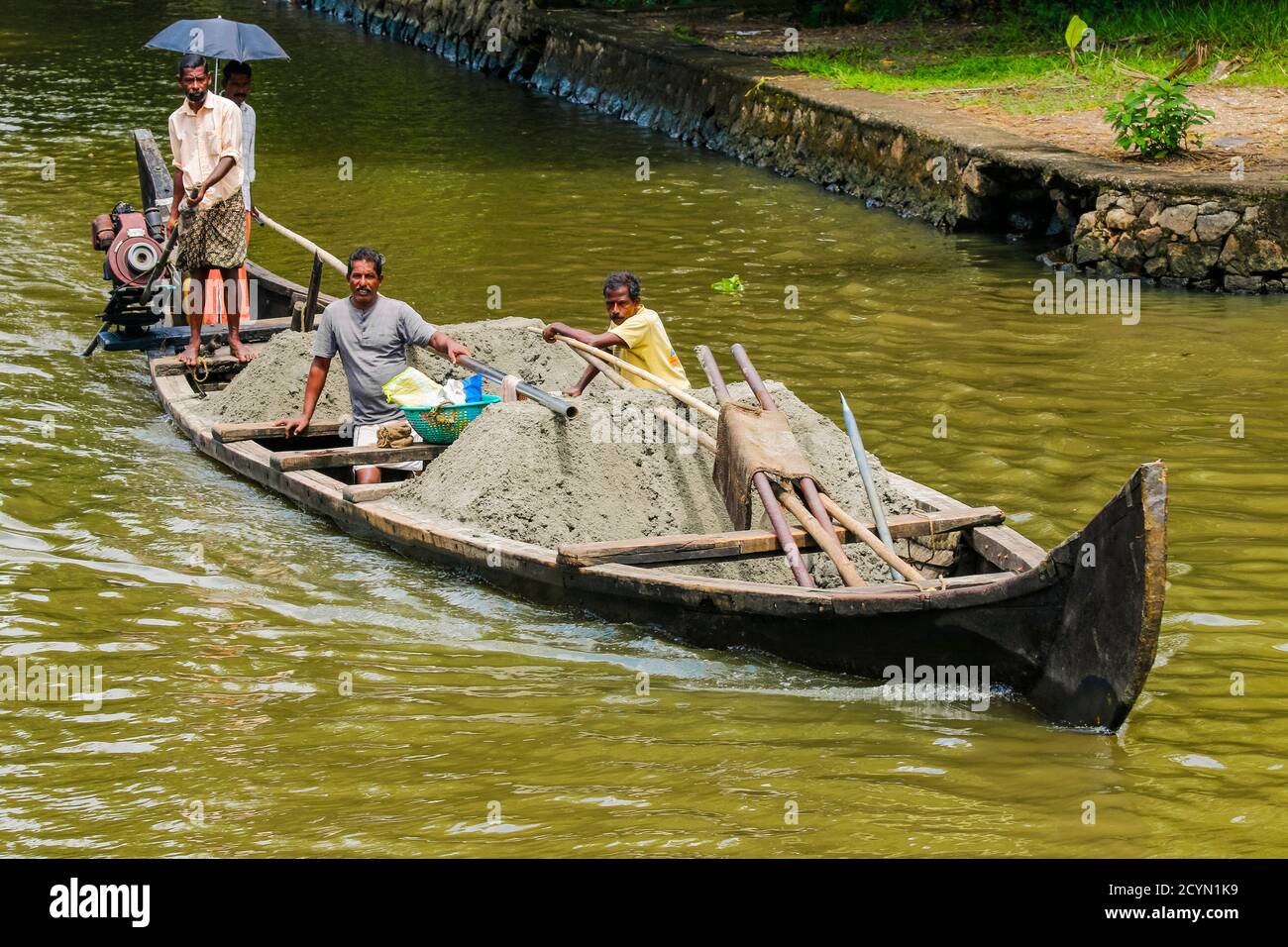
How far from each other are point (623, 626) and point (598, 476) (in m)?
0.95

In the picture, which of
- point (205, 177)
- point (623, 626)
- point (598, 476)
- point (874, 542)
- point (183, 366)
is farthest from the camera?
point (183, 366)

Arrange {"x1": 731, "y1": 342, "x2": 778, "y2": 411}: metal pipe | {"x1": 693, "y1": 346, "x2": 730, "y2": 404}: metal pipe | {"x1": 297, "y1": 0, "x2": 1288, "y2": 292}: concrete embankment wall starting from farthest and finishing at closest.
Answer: {"x1": 297, "y1": 0, "x2": 1288, "y2": 292}: concrete embankment wall < {"x1": 693, "y1": 346, "x2": 730, "y2": 404}: metal pipe < {"x1": 731, "y1": 342, "x2": 778, "y2": 411}: metal pipe

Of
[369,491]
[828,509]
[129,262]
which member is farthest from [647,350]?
[129,262]

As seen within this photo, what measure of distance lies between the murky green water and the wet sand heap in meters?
0.41

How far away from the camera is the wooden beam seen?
6969 mm

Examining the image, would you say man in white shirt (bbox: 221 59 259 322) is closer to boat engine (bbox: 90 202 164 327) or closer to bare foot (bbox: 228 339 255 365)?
bare foot (bbox: 228 339 255 365)

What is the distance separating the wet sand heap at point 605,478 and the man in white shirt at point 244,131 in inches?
129

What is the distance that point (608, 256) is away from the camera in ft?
47.0

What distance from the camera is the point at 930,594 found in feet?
19.9

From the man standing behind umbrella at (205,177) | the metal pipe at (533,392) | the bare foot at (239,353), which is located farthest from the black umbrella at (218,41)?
the metal pipe at (533,392)

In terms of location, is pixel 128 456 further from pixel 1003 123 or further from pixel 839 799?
pixel 1003 123

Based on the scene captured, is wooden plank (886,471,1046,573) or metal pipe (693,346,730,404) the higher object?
metal pipe (693,346,730,404)

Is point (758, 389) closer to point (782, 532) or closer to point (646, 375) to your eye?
point (646, 375)

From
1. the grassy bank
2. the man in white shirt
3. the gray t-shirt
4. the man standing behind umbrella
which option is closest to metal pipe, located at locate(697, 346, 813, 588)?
the gray t-shirt
